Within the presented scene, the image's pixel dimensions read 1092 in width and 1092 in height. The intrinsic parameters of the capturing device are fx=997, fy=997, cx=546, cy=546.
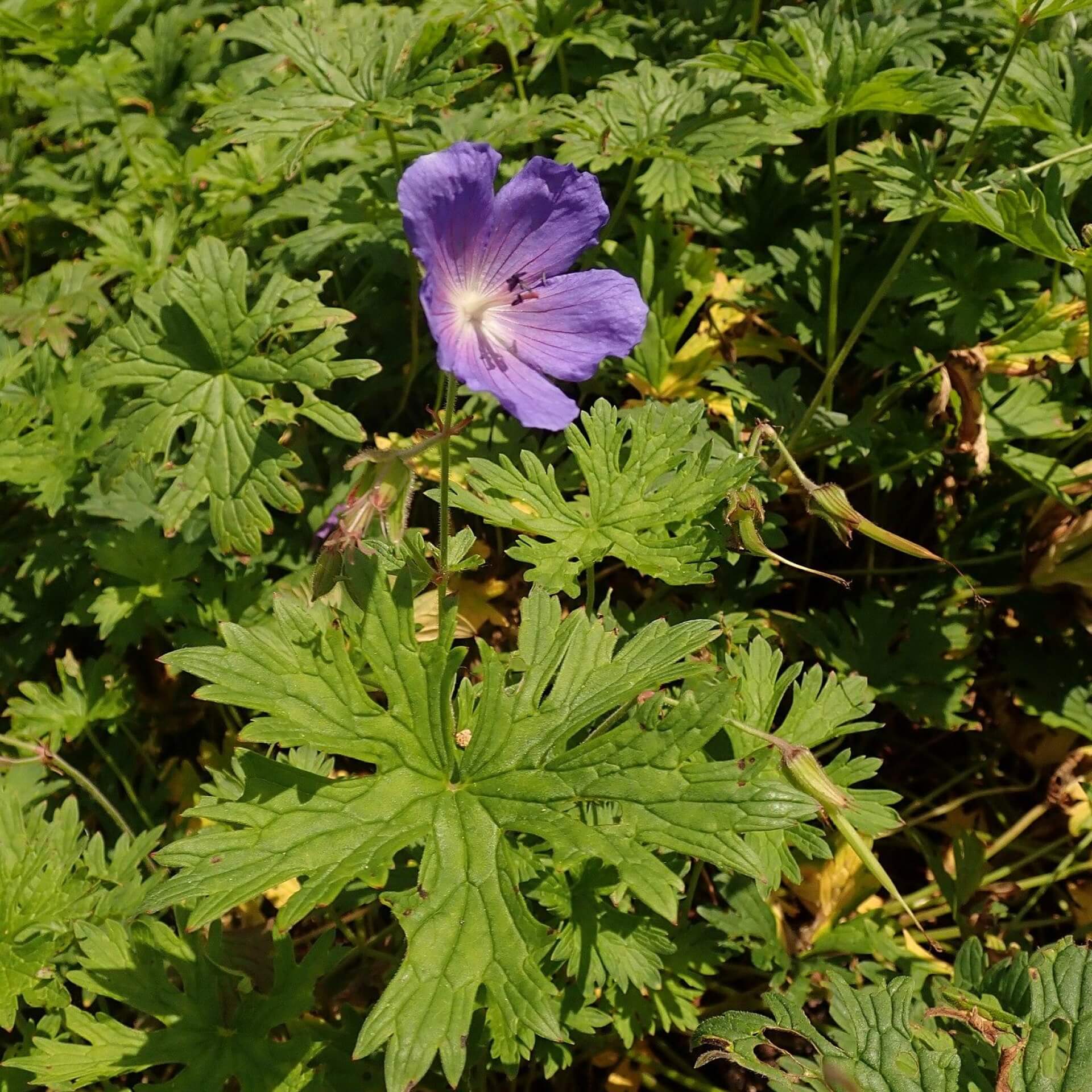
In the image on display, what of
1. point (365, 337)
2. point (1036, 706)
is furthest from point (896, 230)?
point (365, 337)

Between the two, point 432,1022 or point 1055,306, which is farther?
point 1055,306

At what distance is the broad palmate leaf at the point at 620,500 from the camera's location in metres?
1.75

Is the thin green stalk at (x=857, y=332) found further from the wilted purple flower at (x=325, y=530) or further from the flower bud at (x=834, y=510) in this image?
the wilted purple flower at (x=325, y=530)

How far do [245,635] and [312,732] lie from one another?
0.18 meters

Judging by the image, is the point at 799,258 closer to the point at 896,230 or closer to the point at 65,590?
the point at 896,230

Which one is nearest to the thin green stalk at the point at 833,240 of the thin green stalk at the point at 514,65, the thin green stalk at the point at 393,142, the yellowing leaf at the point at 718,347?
the yellowing leaf at the point at 718,347

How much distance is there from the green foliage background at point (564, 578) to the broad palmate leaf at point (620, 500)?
0.4 inches

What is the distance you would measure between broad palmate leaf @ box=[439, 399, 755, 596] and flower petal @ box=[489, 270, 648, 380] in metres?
0.30

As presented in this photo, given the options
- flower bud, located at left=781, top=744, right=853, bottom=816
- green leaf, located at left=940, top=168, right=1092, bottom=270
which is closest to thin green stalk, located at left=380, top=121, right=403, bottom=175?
green leaf, located at left=940, top=168, right=1092, bottom=270

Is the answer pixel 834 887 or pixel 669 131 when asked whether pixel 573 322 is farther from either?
pixel 834 887

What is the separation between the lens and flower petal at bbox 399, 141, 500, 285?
4.08ft

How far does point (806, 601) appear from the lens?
2.62 metres

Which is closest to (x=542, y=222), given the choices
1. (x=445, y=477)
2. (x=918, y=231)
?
(x=445, y=477)

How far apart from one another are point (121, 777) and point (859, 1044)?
68.6 inches
